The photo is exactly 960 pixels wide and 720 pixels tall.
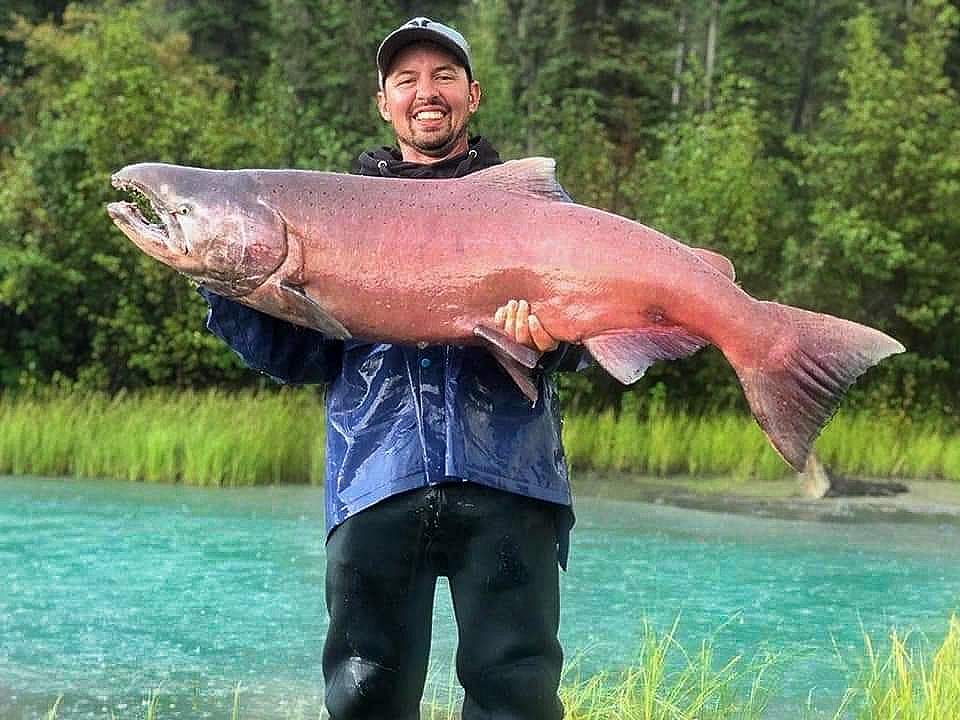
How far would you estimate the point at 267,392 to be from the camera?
13.2 meters

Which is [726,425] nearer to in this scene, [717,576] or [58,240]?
[717,576]

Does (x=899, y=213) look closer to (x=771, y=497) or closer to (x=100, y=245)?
(x=771, y=497)

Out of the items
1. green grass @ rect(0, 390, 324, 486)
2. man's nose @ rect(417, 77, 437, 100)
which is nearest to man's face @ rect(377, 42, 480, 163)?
man's nose @ rect(417, 77, 437, 100)

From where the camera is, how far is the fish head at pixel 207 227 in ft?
8.34

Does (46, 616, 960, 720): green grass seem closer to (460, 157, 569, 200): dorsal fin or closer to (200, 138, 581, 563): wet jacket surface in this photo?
(200, 138, 581, 563): wet jacket surface

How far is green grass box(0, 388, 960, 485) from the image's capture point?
390 inches

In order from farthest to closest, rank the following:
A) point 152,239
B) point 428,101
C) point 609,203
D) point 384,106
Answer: point 609,203 < point 384,106 < point 428,101 < point 152,239

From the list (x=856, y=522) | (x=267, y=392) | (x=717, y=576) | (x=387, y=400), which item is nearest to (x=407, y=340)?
(x=387, y=400)

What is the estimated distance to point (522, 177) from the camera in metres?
2.68

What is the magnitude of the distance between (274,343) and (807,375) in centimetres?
115

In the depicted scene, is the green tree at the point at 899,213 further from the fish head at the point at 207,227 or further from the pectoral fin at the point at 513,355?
the fish head at the point at 207,227

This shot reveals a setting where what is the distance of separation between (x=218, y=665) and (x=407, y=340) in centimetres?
292

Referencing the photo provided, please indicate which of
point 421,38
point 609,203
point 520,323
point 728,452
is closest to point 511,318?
point 520,323

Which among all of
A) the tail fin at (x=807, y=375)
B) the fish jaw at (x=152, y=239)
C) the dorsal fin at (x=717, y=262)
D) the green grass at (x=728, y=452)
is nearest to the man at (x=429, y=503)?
the fish jaw at (x=152, y=239)
